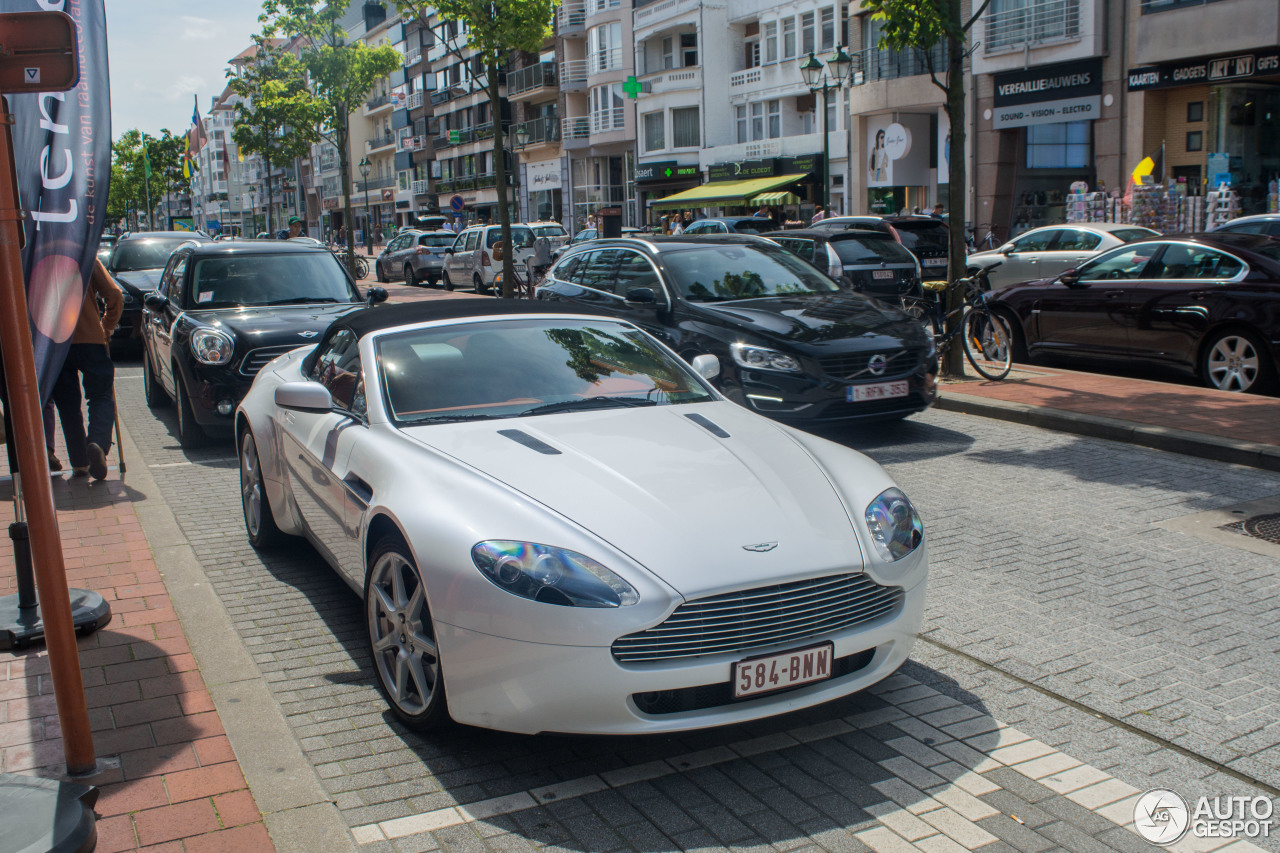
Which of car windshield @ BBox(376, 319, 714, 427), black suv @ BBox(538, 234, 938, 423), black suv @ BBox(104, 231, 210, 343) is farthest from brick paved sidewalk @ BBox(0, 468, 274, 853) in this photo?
black suv @ BBox(104, 231, 210, 343)

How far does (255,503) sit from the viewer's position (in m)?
6.18

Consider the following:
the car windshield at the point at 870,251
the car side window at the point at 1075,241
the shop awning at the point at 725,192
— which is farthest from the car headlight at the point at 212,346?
the shop awning at the point at 725,192

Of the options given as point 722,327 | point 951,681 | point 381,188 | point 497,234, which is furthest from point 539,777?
point 381,188

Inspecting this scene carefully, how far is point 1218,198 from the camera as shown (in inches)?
931

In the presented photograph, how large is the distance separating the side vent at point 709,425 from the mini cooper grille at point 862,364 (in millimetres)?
4095

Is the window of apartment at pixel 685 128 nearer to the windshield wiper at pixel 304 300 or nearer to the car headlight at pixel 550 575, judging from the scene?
the windshield wiper at pixel 304 300

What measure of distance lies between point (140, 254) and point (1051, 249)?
14.1m

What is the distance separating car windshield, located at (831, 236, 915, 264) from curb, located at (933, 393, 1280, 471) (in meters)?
5.54

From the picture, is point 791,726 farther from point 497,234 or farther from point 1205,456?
point 497,234

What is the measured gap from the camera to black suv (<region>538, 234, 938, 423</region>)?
28.3ft

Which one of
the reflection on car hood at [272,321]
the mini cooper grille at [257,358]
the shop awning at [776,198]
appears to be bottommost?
the mini cooper grille at [257,358]

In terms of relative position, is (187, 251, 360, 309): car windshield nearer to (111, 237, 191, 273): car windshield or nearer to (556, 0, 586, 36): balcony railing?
(111, 237, 191, 273): car windshield

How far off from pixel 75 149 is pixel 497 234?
2627 cm

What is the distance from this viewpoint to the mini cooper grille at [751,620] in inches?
131
